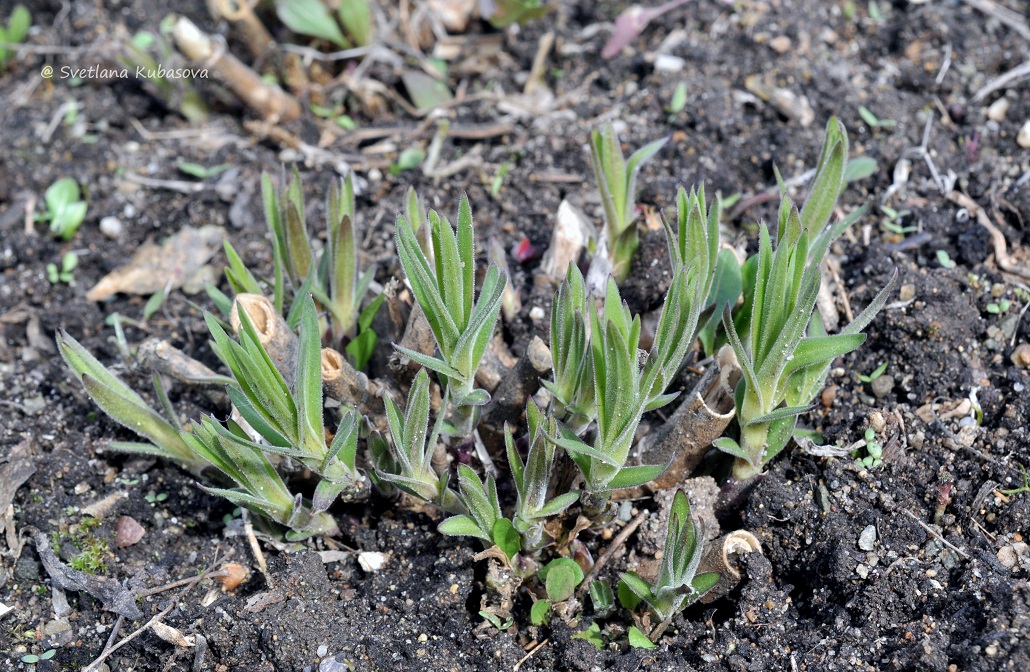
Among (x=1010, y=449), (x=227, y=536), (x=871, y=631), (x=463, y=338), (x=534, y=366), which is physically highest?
(x=463, y=338)

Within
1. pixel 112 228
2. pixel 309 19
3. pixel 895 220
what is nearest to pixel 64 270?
pixel 112 228

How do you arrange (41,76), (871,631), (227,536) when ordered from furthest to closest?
(41,76) → (227,536) → (871,631)

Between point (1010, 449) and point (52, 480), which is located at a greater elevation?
point (1010, 449)

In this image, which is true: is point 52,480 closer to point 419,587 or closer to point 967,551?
point 419,587

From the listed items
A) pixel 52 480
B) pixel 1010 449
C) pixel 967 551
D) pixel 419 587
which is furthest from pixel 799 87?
pixel 52 480

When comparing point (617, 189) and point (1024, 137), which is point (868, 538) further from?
point (1024, 137)
